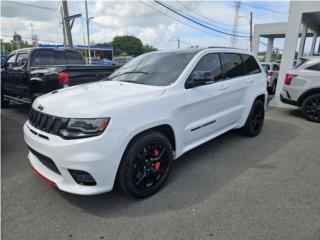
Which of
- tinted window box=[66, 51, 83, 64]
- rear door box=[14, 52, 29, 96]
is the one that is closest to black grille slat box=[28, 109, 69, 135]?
rear door box=[14, 52, 29, 96]

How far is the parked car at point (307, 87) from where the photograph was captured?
623cm

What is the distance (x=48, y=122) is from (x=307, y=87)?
6567 mm

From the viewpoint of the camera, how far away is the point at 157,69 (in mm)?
3426

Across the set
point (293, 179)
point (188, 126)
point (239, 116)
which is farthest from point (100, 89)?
point (293, 179)

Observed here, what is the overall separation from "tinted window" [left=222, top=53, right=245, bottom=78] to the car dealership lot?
4.69ft

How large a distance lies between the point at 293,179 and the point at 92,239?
2763mm

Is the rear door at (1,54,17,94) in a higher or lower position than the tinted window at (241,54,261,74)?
lower

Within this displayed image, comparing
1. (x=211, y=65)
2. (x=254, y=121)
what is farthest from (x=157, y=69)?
(x=254, y=121)

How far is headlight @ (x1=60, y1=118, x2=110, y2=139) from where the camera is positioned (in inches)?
89.3

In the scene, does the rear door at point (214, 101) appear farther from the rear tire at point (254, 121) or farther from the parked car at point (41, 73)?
the parked car at point (41, 73)

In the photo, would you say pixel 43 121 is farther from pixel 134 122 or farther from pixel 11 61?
pixel 11 61

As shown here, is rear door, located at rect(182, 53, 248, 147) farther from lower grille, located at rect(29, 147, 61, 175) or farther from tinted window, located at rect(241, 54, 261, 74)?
lower grille, located at rect(29, 147, 61, 175)

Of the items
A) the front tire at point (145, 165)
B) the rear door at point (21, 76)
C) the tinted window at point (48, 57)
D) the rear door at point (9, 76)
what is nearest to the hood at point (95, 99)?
the front tire at point (145, 165)

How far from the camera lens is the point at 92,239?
220cm
